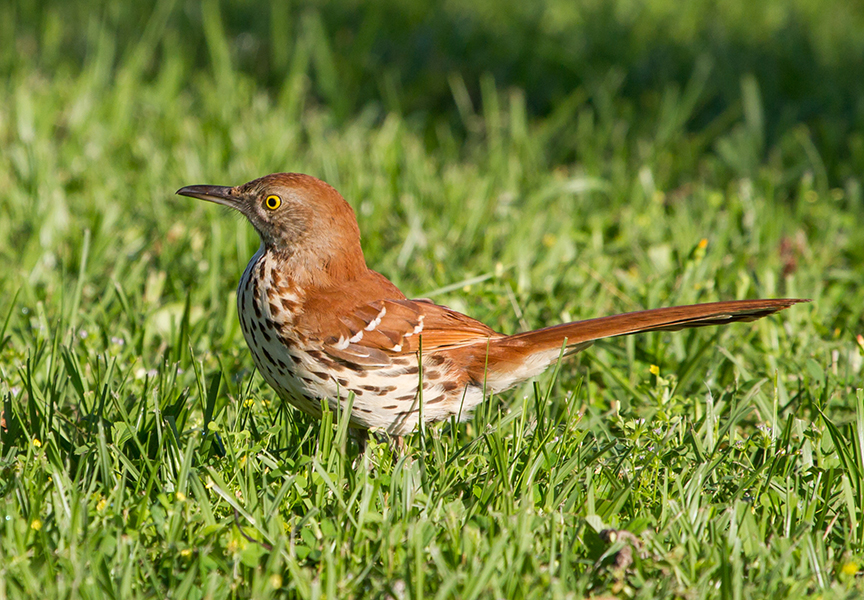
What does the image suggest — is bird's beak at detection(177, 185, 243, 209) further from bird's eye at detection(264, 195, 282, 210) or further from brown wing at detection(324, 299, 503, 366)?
brown wing at detection(324, 299, 503, 366)

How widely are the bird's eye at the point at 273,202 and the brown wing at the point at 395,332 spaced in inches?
18.3

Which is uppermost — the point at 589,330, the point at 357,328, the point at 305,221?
the point at 305,221

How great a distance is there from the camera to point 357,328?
301 centimetres

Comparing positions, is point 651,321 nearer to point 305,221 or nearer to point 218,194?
point 305,221

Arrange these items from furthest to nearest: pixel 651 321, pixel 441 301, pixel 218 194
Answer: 1. pixel 441 301
2. pixel 218 194
3. pixel 651 321

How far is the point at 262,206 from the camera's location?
326 cm

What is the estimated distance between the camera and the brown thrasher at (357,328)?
2936 mm

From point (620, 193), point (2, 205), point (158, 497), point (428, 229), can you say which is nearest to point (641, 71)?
point (620, 193)

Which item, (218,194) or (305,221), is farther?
(218,194)

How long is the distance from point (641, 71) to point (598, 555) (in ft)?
18.4

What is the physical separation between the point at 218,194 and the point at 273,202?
27 centimetres

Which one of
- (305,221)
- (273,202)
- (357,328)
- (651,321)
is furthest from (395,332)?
(651,321)

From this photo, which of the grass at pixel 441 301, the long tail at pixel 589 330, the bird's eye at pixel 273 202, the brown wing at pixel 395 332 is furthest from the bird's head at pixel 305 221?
the long tail at pixel 589 330

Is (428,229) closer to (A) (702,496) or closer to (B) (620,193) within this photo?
(B) (620,193)
